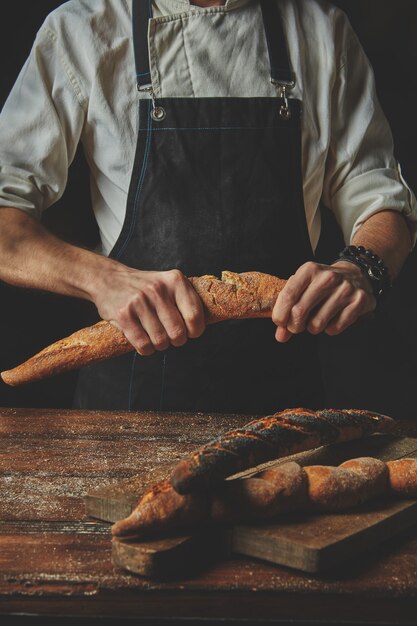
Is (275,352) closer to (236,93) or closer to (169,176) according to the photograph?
(169,176)

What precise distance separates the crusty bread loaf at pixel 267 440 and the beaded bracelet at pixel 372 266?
48 cm

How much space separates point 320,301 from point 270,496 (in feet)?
2.40

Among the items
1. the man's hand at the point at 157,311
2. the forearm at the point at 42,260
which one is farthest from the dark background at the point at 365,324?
the man's hand at the point at 157,311

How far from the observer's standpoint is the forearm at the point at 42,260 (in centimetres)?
191

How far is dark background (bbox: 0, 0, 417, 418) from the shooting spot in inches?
114

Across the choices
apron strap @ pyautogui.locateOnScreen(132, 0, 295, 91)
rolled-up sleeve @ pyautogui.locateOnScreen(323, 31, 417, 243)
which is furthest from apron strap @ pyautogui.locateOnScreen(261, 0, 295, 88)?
rolled-up sleeve @ pyautogui.locateOnScreen(323, 31, 417, 243)

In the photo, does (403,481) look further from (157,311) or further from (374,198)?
(374,198)

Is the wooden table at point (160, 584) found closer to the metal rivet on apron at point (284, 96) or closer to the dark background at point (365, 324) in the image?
the metal rivet on apron at point (284, 96)

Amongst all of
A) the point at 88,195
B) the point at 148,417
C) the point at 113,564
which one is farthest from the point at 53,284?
the point at 113,564

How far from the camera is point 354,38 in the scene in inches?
95.3

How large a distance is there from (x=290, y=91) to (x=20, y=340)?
1.28 meters

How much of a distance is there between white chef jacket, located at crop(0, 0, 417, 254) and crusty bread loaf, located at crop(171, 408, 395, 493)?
3.18ft

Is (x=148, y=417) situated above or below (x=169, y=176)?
below

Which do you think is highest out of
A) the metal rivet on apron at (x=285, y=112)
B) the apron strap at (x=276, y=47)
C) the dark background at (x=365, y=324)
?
the apron strap at (x=276, y=47)
